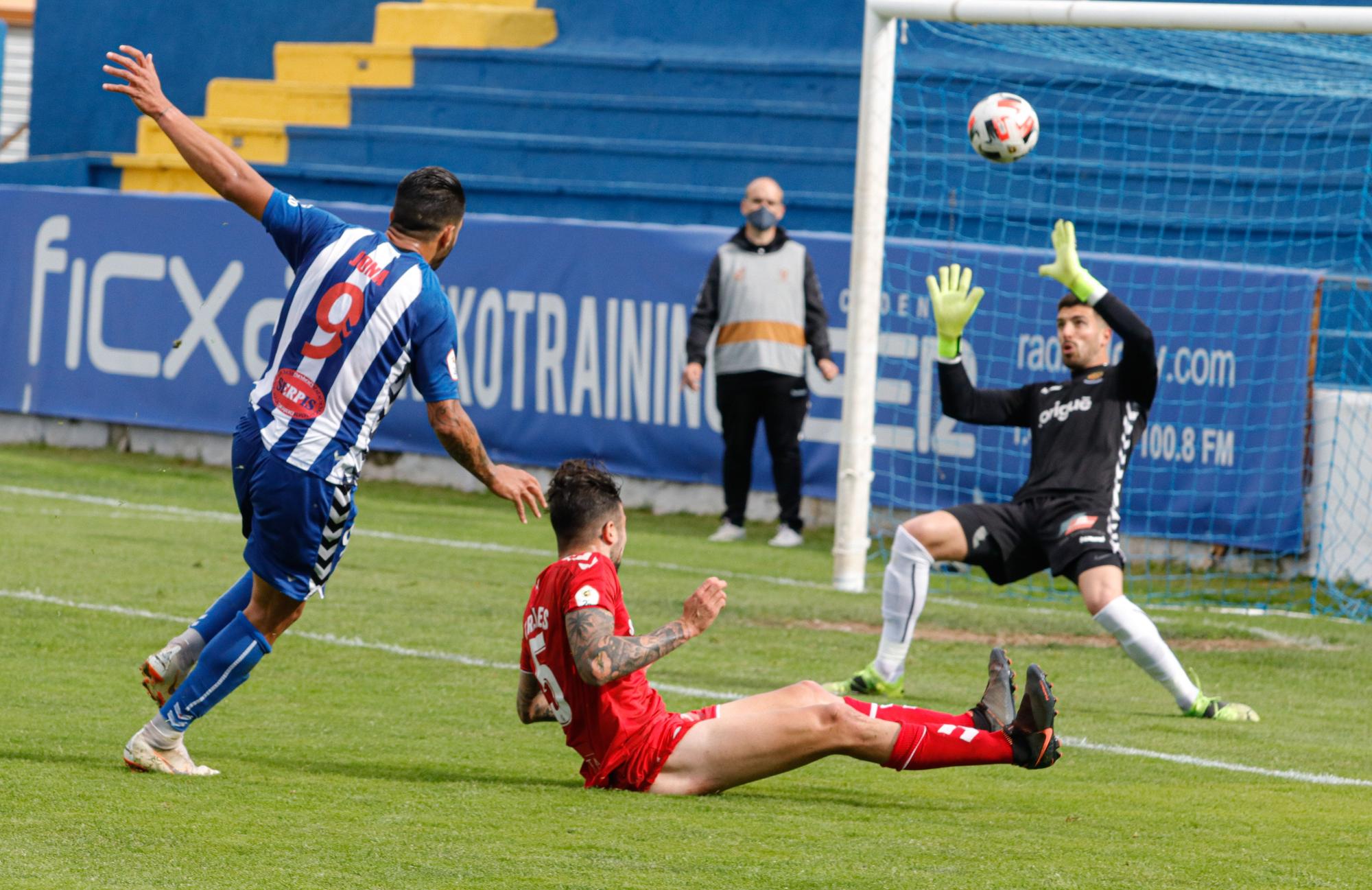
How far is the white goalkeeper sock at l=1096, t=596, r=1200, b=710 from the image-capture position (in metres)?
7.20

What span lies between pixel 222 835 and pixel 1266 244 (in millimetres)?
10311

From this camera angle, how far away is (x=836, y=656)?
27.7 ft

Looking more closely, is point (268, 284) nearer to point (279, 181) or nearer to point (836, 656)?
point (279, 181)

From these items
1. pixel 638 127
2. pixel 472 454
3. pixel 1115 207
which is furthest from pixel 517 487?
pixel 638 127

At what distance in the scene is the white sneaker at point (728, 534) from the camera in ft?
41.2

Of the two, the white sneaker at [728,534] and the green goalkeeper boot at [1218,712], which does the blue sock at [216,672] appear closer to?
the green goalkeeper boot at [1218,712]

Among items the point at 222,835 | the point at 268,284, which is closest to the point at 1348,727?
the point at 222,835

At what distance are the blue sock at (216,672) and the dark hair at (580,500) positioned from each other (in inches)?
35.5

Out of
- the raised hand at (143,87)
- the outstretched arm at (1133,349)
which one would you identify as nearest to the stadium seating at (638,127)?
the outstretched arm at (1133,349)

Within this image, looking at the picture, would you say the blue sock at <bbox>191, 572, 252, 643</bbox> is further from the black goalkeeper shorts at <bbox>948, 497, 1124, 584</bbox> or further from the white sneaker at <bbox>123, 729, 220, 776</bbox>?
the black goalkeeper shorts at <bbox>948, 497, 1124, 584</bbox>

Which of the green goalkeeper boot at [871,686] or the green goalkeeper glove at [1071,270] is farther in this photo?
the green goalkeeper boot at [871,686]

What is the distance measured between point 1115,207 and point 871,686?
26.9 feet

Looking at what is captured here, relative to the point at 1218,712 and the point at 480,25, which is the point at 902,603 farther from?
the point at 480,25

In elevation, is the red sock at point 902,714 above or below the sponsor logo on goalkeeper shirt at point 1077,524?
below
